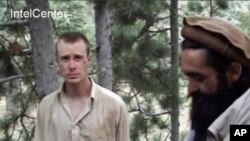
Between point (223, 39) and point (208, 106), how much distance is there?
147mm

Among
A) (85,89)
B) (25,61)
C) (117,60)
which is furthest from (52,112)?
(117,60)

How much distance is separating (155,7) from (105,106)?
304cm

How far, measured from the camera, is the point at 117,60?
584 centimetres

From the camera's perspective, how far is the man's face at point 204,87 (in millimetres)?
1305

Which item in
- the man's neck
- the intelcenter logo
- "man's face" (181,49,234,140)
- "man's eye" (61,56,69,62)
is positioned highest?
the intelcenter logo

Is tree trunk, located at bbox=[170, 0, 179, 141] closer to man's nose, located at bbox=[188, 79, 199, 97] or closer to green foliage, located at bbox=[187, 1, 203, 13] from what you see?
green foliage, located at bbox=[187, 1, 203, 13]

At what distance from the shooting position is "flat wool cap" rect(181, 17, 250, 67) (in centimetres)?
129

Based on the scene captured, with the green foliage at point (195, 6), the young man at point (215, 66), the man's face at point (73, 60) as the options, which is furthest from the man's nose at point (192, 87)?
the green foliage at point (195, 6)

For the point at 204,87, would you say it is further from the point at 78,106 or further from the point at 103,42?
the point at 103,42

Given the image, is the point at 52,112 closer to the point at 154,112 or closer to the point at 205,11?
the point at 154,112

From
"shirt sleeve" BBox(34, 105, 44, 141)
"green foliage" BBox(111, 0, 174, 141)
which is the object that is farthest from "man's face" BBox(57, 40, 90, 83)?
"green foliage" BBox(111, 0, 174, 141)

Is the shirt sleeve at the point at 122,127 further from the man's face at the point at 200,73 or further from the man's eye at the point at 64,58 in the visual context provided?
the man's face at the point at 200,73

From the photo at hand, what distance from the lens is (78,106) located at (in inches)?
114

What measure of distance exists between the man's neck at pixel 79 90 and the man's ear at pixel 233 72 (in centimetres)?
161
